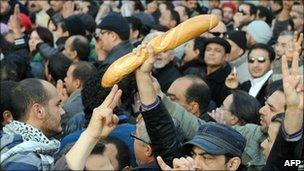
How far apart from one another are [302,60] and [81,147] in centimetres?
380

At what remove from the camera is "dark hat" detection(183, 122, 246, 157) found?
10.6 feet

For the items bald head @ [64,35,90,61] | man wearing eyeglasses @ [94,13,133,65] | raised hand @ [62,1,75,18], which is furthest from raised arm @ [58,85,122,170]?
raised hand @ [62,1,75,18]

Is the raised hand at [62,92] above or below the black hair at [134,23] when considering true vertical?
above

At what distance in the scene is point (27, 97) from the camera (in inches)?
152

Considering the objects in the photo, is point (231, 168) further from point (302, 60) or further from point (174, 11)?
point (174, 11)

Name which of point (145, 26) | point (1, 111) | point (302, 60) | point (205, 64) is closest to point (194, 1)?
point (145, 26)

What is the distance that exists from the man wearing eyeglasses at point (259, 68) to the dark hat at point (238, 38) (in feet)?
2.38

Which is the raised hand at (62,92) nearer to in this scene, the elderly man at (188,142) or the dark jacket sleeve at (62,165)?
the elderly man at (188,142)

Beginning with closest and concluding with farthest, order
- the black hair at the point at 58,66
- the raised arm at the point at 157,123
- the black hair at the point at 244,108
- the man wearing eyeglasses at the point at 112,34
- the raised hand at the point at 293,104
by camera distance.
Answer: the raised hand at the point at 293,104 → the raised arm at the point at 157,123 → the black hair at the point at 244,108 → the black hair at the point at 58,66 → the man wearing eyeglasses at the point at 112,34

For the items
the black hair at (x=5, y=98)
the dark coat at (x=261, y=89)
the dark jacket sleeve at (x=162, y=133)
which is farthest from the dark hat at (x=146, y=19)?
the dark jacket sleeve at (x=162, y=133)

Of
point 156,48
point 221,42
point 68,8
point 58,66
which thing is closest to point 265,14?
point 68,8

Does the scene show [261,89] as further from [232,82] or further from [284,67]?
[284,67]

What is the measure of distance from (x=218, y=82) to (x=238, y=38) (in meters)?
1.05

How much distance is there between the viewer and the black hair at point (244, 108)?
191 inches
